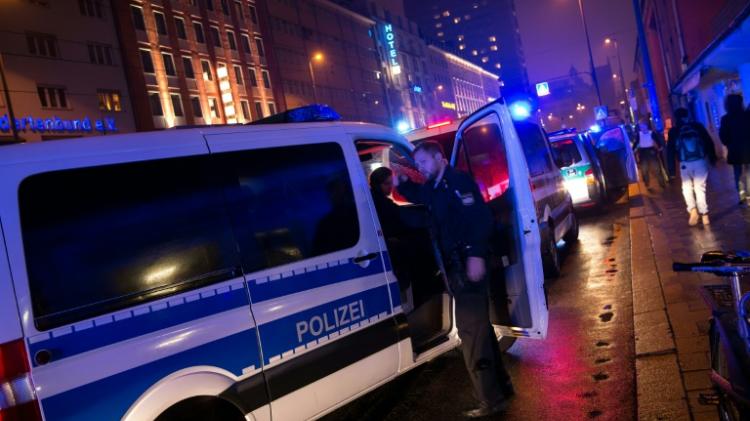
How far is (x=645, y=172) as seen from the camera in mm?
15352

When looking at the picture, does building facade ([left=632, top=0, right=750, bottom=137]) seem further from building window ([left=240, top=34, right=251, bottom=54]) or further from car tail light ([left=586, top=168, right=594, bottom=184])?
building window ([left=240, top=34, right=251, bottom=54])

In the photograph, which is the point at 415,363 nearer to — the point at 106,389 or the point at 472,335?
the point at 472,335

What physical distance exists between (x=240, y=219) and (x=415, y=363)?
1.61 metres

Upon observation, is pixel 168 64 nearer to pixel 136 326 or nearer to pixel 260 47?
pixel 260 47

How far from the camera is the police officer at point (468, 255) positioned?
369cm

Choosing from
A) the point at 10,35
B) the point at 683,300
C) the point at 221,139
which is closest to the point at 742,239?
the point at 683,300

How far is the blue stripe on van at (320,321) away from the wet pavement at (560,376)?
3.13 feet

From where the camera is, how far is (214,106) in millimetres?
41844

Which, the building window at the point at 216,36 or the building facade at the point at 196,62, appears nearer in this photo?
the building facade at the point at 196,62

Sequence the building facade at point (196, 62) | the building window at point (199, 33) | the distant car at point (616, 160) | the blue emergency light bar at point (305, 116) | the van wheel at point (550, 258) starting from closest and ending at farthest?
the blue emergency light bar at point (305, 116) < the van wheel at point (550, 258) < the distant car at point (616, 160) < the building facade at point (196, 62) < the building window at point (199, 33)

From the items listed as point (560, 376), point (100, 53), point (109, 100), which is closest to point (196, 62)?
point (100, 53)

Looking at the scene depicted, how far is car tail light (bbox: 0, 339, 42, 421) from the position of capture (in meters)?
2.30

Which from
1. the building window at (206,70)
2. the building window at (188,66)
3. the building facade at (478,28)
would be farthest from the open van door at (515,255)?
the building facade at (478,28)

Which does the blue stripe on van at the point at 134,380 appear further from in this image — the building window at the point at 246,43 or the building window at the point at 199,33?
the building window at the point at 246,43
